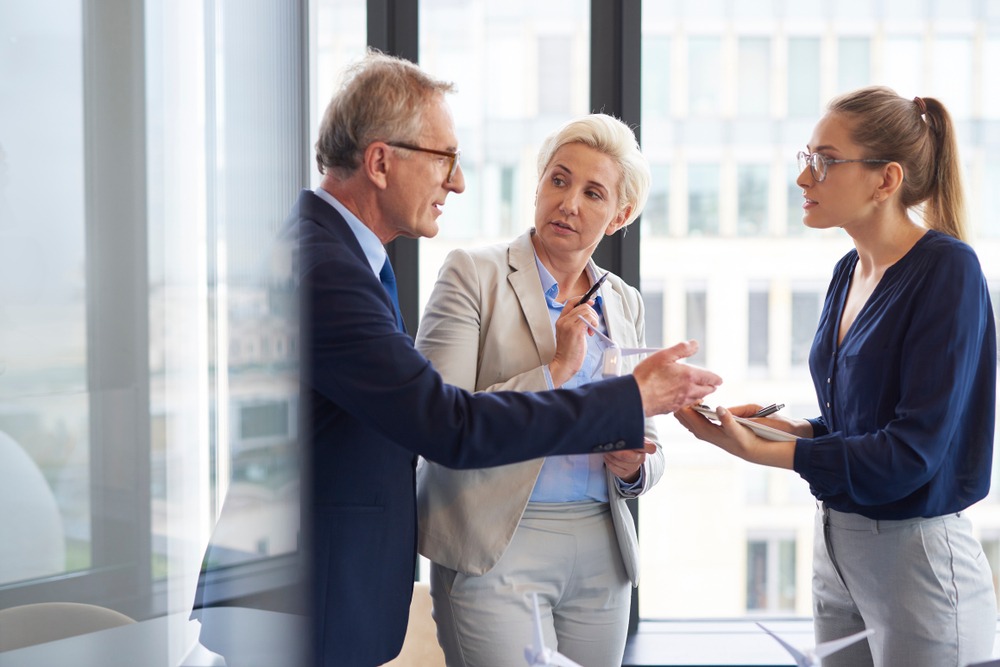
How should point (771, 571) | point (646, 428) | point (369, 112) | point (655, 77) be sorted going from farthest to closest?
point (771, 571) < point (655, 77) < point (646, 428) < point (369, 112)

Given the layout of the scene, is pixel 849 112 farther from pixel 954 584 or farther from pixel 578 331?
pixel 954 584

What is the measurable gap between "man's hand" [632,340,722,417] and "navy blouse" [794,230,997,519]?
0.31m

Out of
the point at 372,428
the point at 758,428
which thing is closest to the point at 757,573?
the point at 758,428

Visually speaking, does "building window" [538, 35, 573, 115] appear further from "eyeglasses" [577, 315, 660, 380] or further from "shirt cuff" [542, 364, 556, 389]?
"shirt cuff" [542, 364, 556, 389]

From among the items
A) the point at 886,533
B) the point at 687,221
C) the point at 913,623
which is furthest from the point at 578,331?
the point at 687,221

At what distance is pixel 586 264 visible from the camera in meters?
1.77

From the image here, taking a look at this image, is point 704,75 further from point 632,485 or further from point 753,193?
point 632,485

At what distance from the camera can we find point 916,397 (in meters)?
1.52

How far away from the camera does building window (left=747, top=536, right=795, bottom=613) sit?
277 cm

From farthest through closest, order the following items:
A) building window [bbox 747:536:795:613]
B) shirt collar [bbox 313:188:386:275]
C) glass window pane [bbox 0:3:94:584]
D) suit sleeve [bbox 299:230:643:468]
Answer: building window [bbox 747:536:795:613] → shirt collar [bbox 313:188:386:275] → suit sleeve [bbox 299:230:643:468] → glass window pane [bbox 0:3:94:584]

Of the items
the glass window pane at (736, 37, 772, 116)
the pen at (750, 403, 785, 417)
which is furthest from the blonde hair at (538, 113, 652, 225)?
the glass window pane at (736, 37, 772, 116)

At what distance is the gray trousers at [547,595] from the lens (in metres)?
1.51

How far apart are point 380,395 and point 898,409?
909 millimetres

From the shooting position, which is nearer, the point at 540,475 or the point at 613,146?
the point at 540,475
